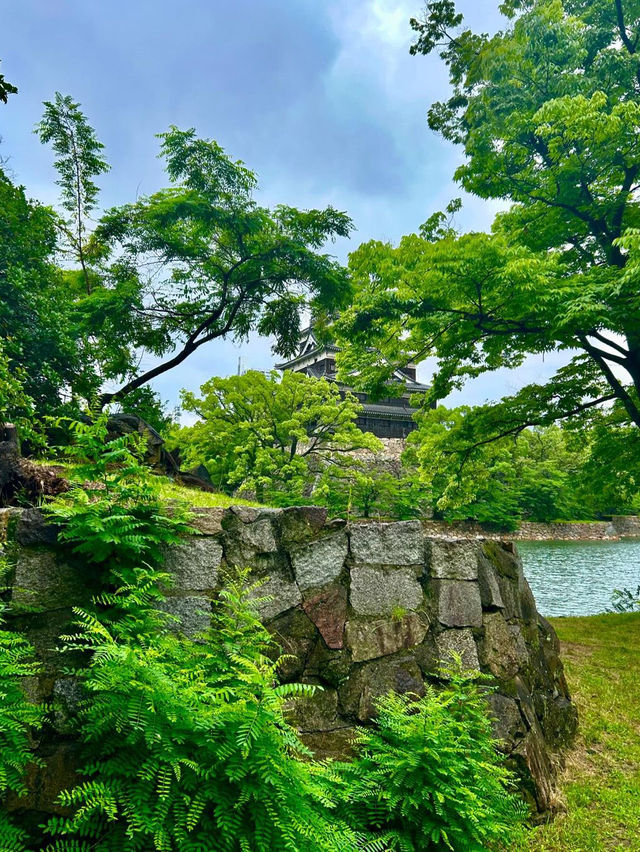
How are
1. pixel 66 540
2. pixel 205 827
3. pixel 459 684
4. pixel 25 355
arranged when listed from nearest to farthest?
pixel 205 827, pixel 66 540, pixel 459 684, pixel 25 355

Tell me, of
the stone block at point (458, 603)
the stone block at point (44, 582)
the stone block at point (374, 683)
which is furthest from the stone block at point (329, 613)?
the stone block at point (44, 582)

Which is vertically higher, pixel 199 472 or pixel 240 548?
pixel 199 472

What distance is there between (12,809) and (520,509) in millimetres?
30390

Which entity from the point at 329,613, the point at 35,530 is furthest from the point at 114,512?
the point at 329,613

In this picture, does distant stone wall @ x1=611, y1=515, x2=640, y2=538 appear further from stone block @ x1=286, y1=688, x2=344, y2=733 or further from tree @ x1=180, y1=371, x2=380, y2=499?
stone block @ x1=286, y1=688, x2=344, y2=733

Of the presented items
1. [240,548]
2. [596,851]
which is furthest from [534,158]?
[596,851]

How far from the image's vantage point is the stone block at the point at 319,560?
11.8ft

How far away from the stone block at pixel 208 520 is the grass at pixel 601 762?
2736 millimetres

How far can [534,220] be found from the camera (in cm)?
886

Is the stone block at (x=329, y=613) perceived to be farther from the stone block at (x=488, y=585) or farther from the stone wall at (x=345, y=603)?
the stone block at (x=488, y=585)

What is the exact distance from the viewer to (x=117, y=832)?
7.04ft

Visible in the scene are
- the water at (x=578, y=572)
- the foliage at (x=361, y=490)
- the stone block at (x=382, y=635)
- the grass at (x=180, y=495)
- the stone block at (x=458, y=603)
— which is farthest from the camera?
the foliage at (x=361, y=490)

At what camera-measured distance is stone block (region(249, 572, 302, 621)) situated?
11.4 feet

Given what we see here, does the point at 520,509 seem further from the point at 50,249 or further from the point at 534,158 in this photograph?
the point at 50,249
